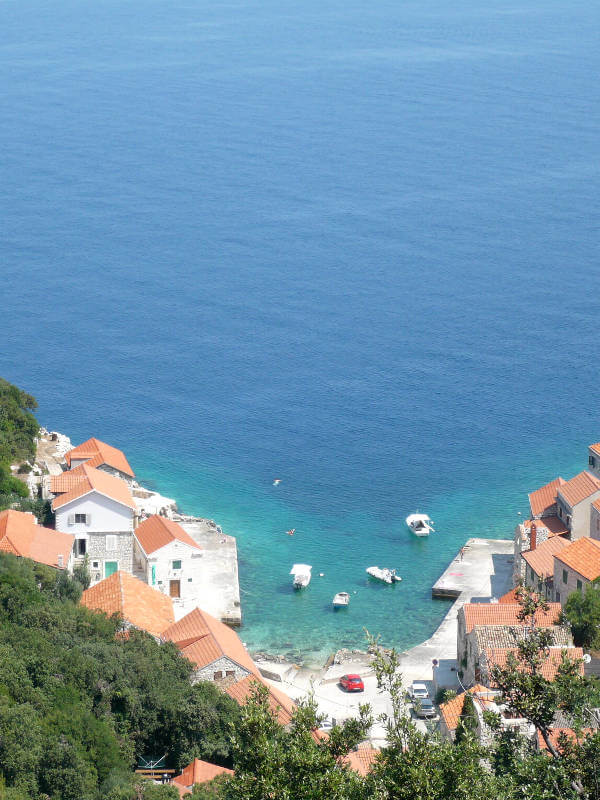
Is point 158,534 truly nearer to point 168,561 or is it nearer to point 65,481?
point 168,561

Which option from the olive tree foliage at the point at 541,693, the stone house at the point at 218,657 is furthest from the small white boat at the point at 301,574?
the olive tree foliage at the point at 541,693

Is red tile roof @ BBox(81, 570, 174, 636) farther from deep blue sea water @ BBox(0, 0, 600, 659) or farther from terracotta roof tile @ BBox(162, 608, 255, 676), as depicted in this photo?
deep blue sea water @ BBox(0, 0, 600, 659)

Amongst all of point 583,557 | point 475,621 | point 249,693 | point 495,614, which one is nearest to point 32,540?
point 249,693

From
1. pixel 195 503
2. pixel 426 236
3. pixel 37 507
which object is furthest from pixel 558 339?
pixel 37 507

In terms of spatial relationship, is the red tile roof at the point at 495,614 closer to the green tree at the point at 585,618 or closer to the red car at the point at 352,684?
the green tree at the point at 585,618

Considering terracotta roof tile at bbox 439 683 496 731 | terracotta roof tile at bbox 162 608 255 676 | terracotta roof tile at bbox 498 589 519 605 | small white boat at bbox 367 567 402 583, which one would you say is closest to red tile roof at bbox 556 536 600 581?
terracotta roof tile at bbox 498 589 519 605
